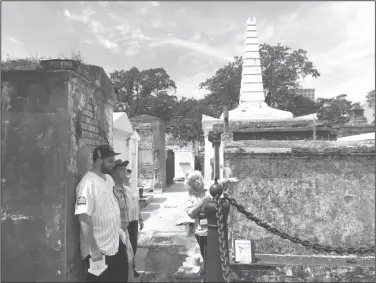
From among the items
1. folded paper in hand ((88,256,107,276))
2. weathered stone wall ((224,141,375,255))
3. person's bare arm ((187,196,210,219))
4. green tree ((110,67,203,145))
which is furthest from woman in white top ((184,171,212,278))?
green tree ((110,67,203,145))

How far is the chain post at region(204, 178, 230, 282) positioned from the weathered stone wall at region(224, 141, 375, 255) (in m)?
1.98

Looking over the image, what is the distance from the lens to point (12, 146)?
9.13 ft

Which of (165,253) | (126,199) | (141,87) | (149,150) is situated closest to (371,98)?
(141,87)

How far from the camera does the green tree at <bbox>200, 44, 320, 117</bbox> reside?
27484 mm

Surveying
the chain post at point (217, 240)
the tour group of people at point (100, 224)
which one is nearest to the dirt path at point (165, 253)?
the chain post at point (217, 240)

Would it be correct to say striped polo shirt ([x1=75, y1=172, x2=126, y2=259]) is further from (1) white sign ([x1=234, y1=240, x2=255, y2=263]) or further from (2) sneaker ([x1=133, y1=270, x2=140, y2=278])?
(1) white sign ([x1=234, y1=240, x2=255, y2=263])

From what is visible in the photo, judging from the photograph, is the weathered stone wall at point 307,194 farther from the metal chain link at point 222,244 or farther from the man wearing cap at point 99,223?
the man wearing cap at point 99,223

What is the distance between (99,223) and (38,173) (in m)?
0.68

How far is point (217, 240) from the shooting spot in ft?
11.3

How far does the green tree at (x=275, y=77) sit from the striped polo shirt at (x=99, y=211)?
24726mm

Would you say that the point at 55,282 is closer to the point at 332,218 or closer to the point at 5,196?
the point at 5,196

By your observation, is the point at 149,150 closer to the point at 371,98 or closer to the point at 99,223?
the point at 99,223

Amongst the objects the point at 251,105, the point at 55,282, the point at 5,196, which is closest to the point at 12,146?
the point at 5,196

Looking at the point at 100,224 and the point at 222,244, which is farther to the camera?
the point at 222,244
